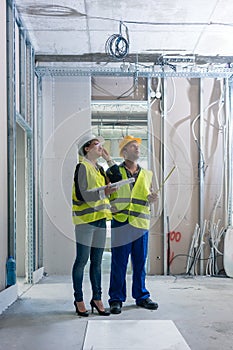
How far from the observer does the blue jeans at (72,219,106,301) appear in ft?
10.5

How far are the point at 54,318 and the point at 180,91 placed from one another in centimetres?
334

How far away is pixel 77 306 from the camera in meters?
3.27

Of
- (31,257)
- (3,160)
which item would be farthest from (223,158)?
(3,160)

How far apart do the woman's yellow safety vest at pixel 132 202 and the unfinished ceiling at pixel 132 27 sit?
1.50 metres

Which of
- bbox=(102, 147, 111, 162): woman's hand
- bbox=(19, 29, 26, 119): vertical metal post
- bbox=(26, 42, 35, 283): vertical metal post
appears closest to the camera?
bbox=(102, 147, 111, 162): woman's hand

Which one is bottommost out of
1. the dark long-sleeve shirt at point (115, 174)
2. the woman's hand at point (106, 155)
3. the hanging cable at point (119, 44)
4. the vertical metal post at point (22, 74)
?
the dark long-sleeve shirt at point (115, 174)

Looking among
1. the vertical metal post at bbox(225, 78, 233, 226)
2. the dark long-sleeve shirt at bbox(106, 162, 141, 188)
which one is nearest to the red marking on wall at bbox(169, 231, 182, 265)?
the vertical metal post at bbox(225, 78, 233, 226)

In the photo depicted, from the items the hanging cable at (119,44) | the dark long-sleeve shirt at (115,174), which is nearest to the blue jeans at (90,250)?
the dark long-sleeve shirt at (115,174)

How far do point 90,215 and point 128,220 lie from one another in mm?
386

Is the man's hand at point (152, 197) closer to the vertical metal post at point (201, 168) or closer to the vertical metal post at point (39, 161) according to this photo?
the vertical metal post at point (39, 161)

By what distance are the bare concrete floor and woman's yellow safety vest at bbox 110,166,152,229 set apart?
0.63m

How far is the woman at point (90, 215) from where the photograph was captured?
321cm

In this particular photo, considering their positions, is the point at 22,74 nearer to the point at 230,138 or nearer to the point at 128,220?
the point at 128,220

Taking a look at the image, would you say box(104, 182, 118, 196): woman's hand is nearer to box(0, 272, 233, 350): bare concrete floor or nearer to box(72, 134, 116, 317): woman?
box(72, 134, 116, 317): woman
